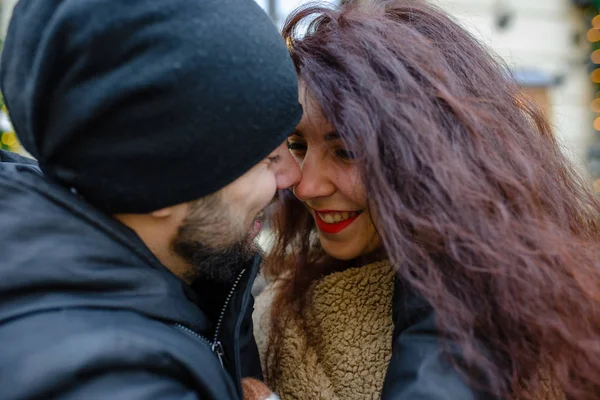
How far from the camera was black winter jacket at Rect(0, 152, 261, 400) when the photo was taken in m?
1.09

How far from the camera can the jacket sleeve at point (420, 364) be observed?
1.32 m

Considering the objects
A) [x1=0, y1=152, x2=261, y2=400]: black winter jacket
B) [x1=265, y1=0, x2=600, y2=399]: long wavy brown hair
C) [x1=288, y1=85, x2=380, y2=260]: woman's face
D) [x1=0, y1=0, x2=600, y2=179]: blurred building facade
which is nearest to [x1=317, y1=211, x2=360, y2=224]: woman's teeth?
[x1=288, y1=85, x2=380, y2=260]: woman's face

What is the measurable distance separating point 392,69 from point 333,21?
0.30m

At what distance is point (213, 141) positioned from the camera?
1341 millimetres

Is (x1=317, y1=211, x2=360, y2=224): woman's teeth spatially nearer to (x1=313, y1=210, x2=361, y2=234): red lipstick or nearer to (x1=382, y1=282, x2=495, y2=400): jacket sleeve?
(x1=313, y1=210, x2=361, y2=234): red lipstick

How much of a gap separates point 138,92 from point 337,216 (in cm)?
82

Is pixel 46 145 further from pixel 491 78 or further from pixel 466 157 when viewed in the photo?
pixel 491 78

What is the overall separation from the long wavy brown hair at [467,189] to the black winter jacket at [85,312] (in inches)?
20.8

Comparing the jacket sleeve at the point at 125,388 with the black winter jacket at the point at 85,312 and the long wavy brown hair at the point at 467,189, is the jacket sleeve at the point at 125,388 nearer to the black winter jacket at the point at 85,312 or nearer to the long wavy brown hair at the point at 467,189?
the black winter jacket at the point at 85,312

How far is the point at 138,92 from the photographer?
123cm

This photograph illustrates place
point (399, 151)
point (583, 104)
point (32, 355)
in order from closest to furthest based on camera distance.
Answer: point (32, 355)
point (399, 151)
point (583, 104)

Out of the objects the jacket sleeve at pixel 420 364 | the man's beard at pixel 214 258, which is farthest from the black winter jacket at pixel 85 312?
the jacket sleeve at pixel 420 364

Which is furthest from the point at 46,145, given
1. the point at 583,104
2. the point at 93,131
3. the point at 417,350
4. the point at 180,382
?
the point at 583,104

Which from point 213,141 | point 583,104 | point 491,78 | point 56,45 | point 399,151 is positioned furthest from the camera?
point 583,104
